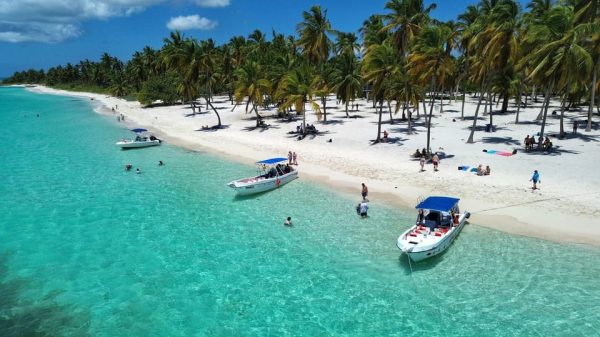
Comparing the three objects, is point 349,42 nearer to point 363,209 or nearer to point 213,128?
point 213,128

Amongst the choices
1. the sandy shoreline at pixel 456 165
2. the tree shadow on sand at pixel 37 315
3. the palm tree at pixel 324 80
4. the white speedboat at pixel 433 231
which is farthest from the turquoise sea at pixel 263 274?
the palm tree at pixel 324 80

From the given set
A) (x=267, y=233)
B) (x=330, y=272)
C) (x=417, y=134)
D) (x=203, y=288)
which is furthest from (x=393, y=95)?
(x=203, y=288)

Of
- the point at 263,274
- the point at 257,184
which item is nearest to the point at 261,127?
the point at 257,184

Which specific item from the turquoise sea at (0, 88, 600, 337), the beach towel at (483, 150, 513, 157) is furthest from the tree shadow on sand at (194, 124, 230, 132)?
the beach towel at (483, 150, 513, 157)

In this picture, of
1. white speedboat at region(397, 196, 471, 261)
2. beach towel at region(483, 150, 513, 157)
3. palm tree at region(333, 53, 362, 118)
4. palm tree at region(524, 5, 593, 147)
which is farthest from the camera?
palm tree at region(333, 53, 362, 118)

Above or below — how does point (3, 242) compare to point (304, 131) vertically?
below

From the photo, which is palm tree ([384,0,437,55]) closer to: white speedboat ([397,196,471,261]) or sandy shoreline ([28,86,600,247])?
sandy shoreline ([28,86,600,247])

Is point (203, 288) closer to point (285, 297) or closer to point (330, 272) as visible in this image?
point (285, 297)
